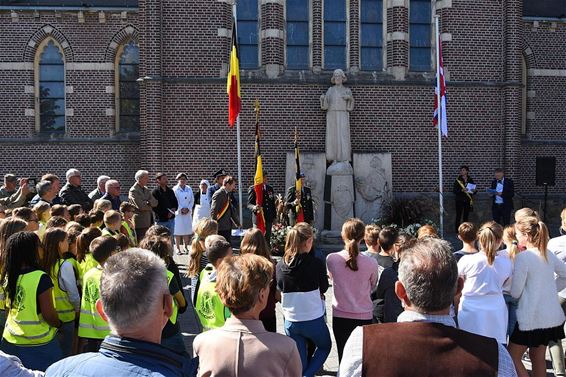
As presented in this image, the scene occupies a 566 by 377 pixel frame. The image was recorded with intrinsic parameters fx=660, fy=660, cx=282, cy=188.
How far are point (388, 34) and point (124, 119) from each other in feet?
28.1

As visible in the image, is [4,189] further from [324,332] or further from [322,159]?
[322,159]

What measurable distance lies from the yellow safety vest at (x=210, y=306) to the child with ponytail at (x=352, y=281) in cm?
135

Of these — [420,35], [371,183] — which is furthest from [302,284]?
[420,35]

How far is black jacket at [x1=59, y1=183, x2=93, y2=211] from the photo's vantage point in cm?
1064

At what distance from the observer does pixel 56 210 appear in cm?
742

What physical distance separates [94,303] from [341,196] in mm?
12006

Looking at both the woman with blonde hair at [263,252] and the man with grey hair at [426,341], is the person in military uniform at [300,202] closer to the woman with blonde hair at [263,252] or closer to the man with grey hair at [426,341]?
the woman with blonde hair at [263,252]

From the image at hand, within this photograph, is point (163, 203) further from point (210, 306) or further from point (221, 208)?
point (210, 306)

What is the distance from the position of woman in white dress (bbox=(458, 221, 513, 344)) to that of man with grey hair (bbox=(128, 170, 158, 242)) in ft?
23.8

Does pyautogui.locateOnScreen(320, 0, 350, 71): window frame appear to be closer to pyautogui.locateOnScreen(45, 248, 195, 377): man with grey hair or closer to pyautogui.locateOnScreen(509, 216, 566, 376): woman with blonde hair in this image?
pyautogui.locateOnScreen(509, 216, 566, 376): woman with blonde hair

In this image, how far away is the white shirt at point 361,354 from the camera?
250cm

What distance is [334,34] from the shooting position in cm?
1844

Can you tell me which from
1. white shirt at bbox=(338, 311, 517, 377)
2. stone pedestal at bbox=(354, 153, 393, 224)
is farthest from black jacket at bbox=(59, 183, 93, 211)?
white shirt at bbox=(338, 311, 517, 377)

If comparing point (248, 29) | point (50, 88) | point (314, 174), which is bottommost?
point (314, 174)
